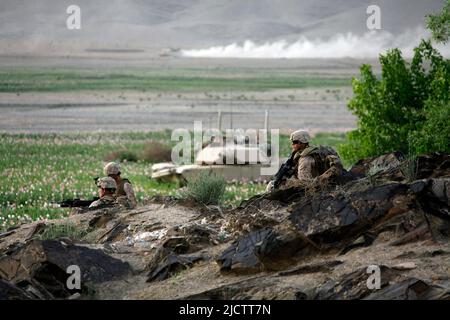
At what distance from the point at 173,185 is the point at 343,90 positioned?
6379cm

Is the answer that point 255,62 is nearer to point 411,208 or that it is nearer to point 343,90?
point 343,90

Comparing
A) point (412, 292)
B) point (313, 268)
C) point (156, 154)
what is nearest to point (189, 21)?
point (156, 154)

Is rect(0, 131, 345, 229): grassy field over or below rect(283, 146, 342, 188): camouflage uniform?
below

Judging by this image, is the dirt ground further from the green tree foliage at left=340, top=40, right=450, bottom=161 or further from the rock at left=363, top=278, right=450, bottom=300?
the rock at left=363, top=278, right=450, bottom=300

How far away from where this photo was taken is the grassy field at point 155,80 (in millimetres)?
78438

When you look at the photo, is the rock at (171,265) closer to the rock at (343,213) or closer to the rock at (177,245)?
the rock at (177,245)

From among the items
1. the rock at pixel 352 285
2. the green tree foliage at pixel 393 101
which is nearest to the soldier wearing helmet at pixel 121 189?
the rock at pixel 352 285

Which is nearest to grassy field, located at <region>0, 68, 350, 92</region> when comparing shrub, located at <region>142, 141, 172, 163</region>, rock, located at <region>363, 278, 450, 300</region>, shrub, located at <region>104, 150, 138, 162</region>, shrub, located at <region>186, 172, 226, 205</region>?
shrub, located at <region>104, 150, 138, 162</region>

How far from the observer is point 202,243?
39.4 feet

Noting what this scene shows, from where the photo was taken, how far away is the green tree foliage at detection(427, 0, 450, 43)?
19359 millimetres

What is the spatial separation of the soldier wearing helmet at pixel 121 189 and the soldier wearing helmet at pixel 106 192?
0.35ft

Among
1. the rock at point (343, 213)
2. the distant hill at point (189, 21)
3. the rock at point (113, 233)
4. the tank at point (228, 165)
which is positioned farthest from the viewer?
the distant hill at point (189, 21)

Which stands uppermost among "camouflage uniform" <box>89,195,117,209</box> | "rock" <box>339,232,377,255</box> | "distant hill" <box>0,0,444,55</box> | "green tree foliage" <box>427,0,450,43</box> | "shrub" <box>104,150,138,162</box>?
"distant hill" <box>0,0,444,55</box>

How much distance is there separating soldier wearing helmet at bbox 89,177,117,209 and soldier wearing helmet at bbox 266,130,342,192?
2.49 meters
